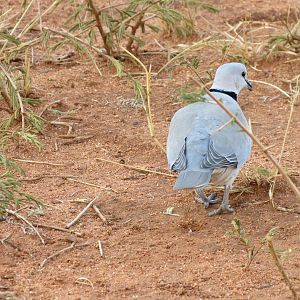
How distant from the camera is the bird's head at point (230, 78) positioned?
5.43m

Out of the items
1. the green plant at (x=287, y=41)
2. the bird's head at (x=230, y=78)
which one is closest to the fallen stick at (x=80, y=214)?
the bird's head at (x=230, y=78)

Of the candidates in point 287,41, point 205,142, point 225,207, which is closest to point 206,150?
point 205,142

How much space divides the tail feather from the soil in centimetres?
26

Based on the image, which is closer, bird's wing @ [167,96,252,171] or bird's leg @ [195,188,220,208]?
bird's wing @ [167,96,252,171]

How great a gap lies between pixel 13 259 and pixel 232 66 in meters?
1.92

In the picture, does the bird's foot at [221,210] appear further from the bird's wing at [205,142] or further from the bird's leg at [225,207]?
the bird's wing at [205,142]

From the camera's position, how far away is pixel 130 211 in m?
4.86

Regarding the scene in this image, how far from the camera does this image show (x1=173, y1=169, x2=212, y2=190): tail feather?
14.7 ft

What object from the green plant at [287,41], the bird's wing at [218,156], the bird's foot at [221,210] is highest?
the bird's wing at [218,156]

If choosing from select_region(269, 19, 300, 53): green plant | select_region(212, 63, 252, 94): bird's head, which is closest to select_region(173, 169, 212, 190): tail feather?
select_region(212, 63, 252, 94): bird's head

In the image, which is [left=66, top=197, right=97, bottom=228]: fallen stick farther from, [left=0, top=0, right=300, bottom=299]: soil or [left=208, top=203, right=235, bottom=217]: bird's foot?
[left=208, top=203, right=235, bottom=217]: bird's foot

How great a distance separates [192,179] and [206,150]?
0.66 feet

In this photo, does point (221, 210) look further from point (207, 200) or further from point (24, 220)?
point (24, 220)

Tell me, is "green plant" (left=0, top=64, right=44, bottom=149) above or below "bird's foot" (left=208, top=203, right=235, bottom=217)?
above
